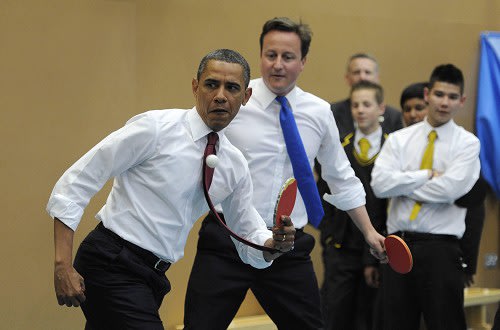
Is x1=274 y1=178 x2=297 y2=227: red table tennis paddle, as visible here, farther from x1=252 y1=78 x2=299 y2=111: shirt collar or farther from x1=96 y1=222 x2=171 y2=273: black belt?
x1=252 y1=78 x2=299 y2=111: shirt collar

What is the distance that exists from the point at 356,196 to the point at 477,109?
457cm

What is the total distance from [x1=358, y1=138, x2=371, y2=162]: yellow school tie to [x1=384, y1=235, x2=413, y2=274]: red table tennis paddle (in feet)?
7.54

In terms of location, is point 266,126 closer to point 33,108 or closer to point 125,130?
point 125,130

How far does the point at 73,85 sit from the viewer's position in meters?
6.67

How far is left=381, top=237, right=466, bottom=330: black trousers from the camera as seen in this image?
21.1ft

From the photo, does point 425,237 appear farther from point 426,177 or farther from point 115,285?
point 115,285

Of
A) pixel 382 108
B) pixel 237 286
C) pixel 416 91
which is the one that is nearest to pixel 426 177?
pixel 382 108

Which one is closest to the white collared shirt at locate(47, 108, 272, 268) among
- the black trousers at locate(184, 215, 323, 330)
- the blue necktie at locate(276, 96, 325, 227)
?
the black trousers at locate(184, 215, 323, 330)

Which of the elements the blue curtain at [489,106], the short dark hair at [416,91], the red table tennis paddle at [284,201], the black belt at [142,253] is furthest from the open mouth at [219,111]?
the blue curtain at [489,106]

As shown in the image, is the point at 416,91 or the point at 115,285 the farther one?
the point at 416,91

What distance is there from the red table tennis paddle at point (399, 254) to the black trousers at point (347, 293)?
7.36 feet

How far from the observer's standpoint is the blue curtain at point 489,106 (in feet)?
30.7

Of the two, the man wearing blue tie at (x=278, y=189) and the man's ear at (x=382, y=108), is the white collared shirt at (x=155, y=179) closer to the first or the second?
the man wearing blue tie at (x=278, y=189)

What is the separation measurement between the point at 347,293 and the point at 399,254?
98.0 inches
